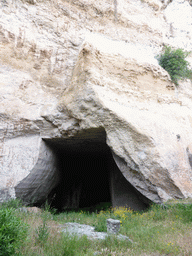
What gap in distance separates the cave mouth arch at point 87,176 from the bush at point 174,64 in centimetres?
411

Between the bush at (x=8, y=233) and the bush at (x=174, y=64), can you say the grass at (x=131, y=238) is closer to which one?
the bush at (x=8, y=233)

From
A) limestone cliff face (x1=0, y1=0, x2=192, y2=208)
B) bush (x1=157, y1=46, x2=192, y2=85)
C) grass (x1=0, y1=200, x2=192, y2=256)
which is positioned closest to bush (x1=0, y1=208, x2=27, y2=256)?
grass (x1=0, y1=200, x2=192, y2=256)

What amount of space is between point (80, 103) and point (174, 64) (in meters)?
4.86

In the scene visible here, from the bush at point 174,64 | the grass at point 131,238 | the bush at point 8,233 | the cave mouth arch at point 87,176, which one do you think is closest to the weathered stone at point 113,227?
the grass at point 131,238

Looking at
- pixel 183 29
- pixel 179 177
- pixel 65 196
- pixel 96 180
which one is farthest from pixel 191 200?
pixel 183 29

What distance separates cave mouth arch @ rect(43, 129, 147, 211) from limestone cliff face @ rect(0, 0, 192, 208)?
25 centimetres

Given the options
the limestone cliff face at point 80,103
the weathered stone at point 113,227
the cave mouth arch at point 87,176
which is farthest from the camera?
the cave mouth arch at point 87,176

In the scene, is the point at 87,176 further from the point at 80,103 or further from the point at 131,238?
the point at 131,238

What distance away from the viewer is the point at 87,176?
11977mm

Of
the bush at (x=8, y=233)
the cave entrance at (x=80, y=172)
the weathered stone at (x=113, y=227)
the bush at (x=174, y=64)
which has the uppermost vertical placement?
the bush at (x=174, y=64)

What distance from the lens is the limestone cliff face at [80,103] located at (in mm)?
5676

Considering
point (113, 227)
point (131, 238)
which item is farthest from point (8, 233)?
point (131, 238)

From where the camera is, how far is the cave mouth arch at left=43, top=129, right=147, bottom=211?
275 inches

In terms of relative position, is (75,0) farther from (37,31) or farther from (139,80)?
(139,80)
